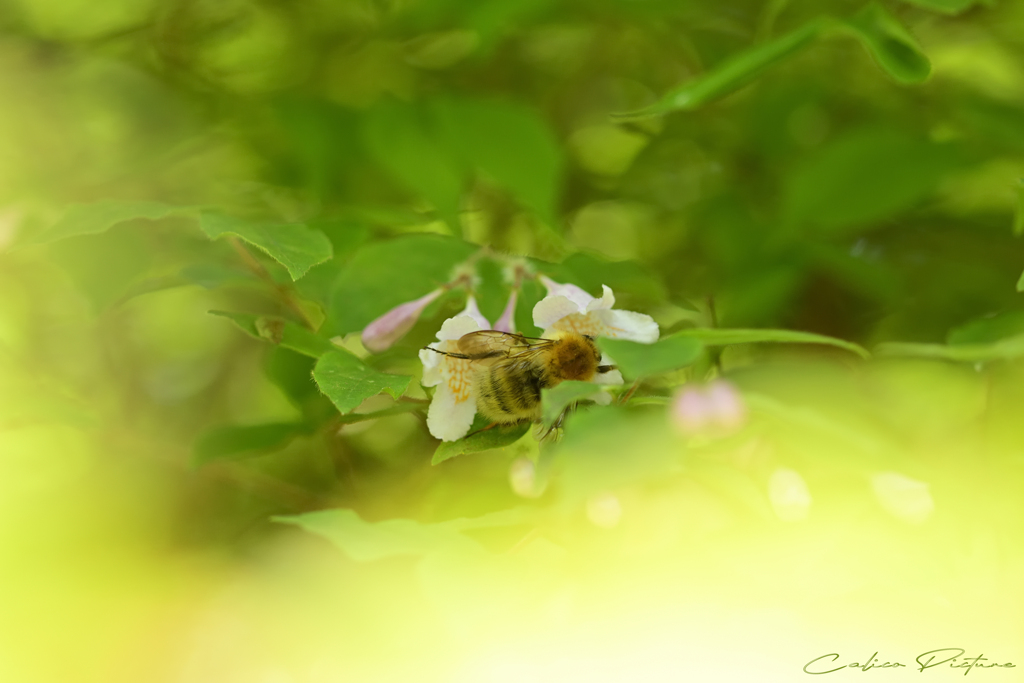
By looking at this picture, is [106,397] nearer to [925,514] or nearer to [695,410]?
[695,410]

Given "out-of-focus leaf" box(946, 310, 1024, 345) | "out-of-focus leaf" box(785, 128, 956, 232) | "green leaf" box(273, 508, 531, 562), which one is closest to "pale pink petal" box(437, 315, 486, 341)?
"green leaf" box(273, 508, 531, 562)

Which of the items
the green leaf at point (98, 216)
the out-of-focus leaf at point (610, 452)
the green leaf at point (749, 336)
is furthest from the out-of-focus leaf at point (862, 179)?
the green leaf at point (98, 216)

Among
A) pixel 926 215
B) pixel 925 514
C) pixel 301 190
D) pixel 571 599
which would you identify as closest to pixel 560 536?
pixel 571 599

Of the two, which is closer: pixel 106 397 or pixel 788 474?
pixel 788 474

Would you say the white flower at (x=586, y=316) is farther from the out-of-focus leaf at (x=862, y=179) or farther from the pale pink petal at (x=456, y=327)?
the out-of-focus leaf at (x=862, y=179)

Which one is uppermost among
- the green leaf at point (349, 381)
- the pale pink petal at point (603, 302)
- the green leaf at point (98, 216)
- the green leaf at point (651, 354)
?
the green leaf at point (98, 216)

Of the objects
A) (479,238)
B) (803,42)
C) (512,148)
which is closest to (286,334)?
(512,148)
